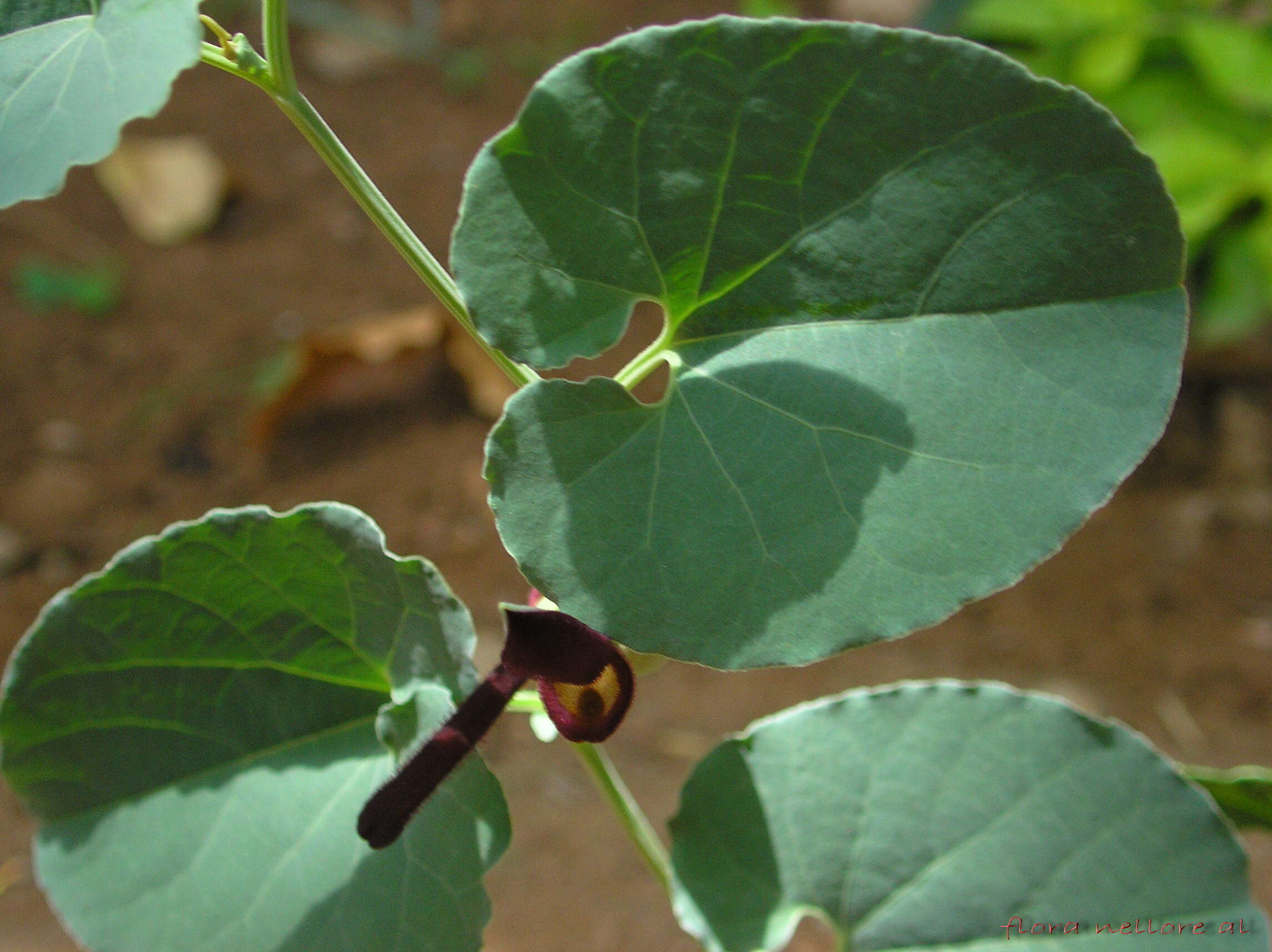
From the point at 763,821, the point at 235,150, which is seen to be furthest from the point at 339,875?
the point at 235,150

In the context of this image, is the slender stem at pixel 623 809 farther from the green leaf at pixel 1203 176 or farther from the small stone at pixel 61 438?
the green leaf at pixel 1203 176

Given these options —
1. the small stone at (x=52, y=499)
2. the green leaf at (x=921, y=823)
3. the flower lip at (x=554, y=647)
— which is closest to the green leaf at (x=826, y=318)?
the flower lip at (x=554, y=647)

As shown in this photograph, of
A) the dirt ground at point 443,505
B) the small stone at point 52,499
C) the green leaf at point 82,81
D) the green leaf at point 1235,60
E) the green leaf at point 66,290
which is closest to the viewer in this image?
the green leaf at point 82,81

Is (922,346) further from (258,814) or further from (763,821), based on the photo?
(258,814)

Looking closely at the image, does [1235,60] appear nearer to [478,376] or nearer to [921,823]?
[478,376]

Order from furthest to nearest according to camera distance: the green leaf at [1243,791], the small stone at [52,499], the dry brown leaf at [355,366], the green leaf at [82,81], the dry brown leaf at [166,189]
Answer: the dry brown leaf at [166,189]
the dry brown leaf at [355,366]
the small stone at [52,499]
the green leaf at [1243,791]
the green leaf at [82,81]

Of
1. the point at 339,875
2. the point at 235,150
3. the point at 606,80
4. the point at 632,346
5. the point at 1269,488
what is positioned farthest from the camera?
the point at 235,150
